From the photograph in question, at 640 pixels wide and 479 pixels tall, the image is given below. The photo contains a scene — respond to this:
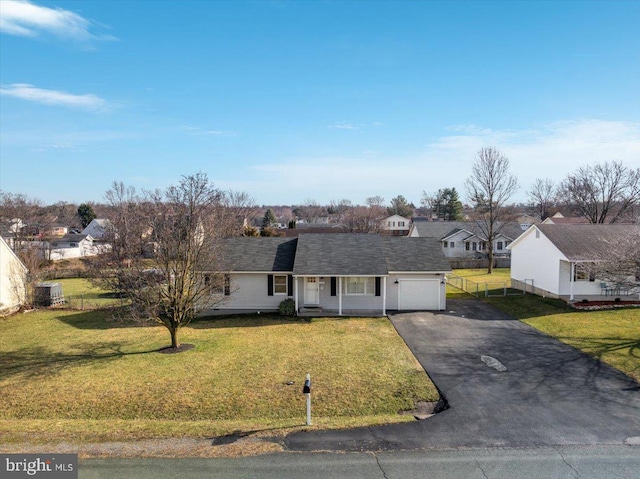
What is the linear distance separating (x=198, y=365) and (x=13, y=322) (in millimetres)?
14809

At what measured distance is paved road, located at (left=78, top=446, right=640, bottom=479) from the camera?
7789 mm

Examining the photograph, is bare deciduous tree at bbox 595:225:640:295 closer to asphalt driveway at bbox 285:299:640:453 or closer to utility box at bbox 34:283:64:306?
asphalt driveway at bbox 285:299:640:453

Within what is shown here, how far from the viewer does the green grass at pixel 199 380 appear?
1042 cm

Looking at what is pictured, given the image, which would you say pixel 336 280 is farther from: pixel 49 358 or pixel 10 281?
pixel 10 281

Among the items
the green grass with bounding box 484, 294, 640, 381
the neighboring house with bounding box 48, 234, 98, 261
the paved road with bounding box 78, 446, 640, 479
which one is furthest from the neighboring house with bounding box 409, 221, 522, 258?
the neighboring house with bounding box 48, 234, 98, 261

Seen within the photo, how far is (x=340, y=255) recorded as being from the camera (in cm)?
2425

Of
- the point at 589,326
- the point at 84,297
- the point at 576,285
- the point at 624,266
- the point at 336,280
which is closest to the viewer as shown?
the point at 624,266

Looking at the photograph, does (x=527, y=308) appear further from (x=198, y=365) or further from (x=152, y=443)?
(x=152, y=443)

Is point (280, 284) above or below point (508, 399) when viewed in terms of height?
above

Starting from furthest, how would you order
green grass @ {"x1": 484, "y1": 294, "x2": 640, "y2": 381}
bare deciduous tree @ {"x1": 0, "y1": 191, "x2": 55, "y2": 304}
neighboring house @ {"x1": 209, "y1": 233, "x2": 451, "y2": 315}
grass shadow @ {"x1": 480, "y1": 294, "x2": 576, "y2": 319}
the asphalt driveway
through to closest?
1. bare deciduous tree @ {"x1": 0, "y1": 191, "x2": 55, "y2": 304}
2. neighboring house @ {"x1": 209, "y1": 233, "x2": 451, "y2": 315}
3. grass shadow @ {"x1": 480, "y1": 294, "x2": 576, "y2": 319}
4. green grass @ {"x1": 484, "y1": 294, "x2": 640, "y2": 381}
5. the asphalt driveway

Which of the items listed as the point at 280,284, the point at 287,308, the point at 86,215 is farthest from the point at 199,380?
the point at 86,215

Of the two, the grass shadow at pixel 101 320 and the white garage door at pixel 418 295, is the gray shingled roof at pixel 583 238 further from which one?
the grass shadow at pixel 101 320

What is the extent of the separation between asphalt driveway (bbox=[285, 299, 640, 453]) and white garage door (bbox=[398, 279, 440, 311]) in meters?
4.57

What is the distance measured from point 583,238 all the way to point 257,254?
2074 cm
